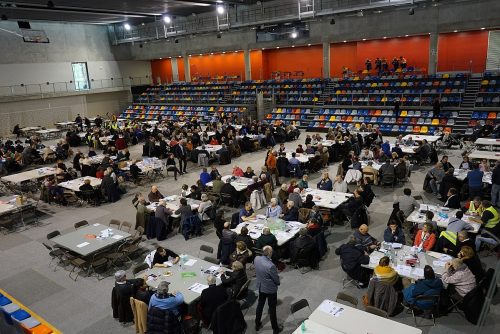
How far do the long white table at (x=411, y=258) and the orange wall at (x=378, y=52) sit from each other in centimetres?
2082

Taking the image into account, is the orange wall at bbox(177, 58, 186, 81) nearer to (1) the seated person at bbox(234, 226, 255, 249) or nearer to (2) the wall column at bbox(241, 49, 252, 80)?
(2) the wall column at bbox(241, 49, 252, 80)

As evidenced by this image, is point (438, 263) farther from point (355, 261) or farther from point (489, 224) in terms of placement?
point (489, 224)

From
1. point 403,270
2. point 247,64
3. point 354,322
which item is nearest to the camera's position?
point 354,322

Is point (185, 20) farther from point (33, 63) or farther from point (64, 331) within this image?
point (64, 331)

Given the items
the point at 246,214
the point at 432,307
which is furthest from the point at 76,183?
the point at 432,307

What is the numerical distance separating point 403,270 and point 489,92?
17577mm

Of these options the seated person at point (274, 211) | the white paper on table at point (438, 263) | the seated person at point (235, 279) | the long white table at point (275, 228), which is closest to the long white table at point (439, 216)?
the white paper on table at point (438, 263)

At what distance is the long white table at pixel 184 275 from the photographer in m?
6.61

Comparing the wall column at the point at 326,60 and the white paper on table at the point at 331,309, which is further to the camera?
the wall column at the point at 326,60

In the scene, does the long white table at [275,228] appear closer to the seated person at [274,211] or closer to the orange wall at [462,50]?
the seated person at [274,211]

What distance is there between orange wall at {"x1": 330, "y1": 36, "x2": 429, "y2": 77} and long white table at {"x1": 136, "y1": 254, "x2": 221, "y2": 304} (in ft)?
74.7

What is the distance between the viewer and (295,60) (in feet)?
101

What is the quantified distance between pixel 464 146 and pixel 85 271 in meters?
16.6

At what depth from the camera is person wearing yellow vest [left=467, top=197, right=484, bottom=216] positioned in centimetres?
871
